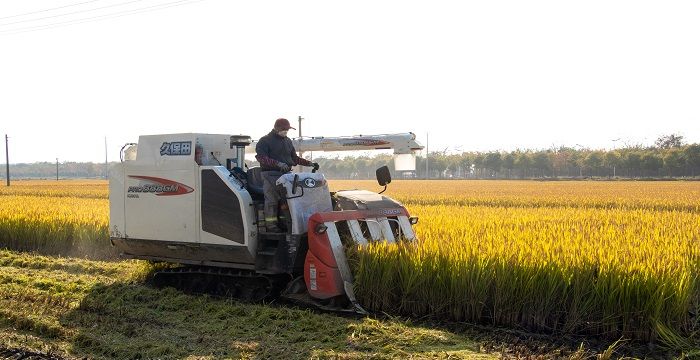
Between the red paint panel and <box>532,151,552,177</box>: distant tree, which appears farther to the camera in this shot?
<box>532,151,552,177</box>: distant tree

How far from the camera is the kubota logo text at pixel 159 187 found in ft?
31.4

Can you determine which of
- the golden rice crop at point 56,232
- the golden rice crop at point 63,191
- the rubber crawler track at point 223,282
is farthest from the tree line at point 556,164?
the rubber crawler track at point 223,282

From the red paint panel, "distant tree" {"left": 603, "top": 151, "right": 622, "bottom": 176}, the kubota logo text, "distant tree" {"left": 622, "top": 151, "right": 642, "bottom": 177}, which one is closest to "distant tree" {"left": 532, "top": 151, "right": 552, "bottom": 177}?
"distant tree" {"left": 603, "top": 151, "right": 622, "bottom": 176}

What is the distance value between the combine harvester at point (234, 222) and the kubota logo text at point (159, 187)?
1 centimetres

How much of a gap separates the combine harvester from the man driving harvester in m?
0.14

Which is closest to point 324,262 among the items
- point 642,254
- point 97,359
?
point 97,359

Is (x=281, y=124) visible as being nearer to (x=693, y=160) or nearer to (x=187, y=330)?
(x=187, y=330)

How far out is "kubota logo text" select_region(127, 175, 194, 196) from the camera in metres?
9.57

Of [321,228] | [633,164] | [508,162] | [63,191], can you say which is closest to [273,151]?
[321,228]

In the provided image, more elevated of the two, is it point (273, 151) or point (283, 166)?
point (273, 151)

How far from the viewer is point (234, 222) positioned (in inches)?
357

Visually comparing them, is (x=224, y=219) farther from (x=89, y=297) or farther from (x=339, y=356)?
(x=339, y=356)

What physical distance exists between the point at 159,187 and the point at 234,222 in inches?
57.1

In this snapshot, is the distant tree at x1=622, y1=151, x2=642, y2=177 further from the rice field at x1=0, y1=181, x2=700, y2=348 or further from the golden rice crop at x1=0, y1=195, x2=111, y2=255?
the rice field at x1=0, y1=181, x2=700, y2=348
